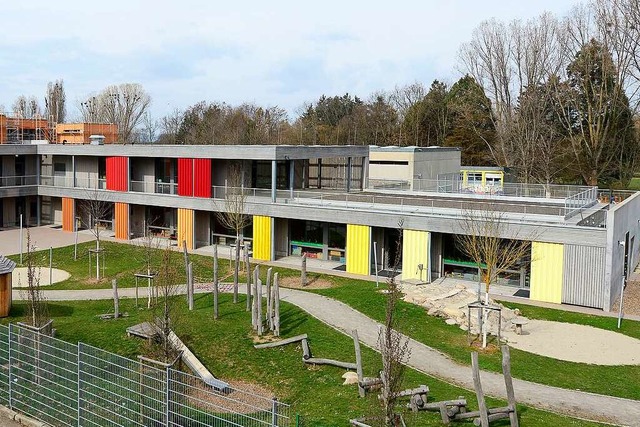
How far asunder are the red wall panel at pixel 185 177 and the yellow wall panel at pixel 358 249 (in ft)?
36.1

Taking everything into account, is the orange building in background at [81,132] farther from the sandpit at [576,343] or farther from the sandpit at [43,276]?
the sandpit at [576,343]

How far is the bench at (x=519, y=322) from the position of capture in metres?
21.9

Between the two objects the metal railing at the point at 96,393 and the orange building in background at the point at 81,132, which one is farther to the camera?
the orange building in background at the point at 81,132

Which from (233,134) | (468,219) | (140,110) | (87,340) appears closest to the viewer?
(87,340)

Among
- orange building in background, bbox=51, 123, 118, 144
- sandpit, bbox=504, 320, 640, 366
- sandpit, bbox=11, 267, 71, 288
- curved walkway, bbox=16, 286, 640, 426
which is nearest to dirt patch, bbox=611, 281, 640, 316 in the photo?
sandpit, bbox=504, 320, 640, 366

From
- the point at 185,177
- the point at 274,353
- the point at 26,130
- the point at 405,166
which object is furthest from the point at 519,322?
the point at 26,130

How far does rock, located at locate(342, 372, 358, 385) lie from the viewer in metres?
16.2

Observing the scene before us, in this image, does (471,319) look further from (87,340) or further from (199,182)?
(199,182)

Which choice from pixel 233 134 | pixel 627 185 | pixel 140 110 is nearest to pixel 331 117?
pixel 233 134

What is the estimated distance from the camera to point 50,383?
14414 mm

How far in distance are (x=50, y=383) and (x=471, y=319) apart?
14.2m

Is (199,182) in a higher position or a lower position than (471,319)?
higher

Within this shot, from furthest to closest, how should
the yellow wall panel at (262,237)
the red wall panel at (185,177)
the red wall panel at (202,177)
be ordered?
1. the red wall panel at (185,177)
2. the red wall panel at (202,177)
3. the yellow wall panel at (262,237)

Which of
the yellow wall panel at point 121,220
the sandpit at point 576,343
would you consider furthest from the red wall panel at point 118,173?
the sandpit at point 576,343
